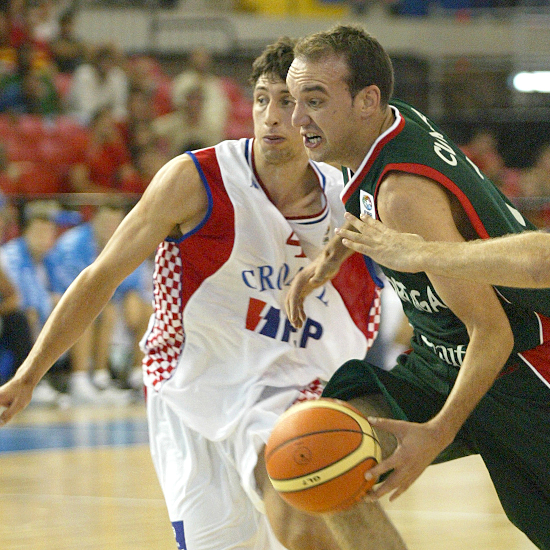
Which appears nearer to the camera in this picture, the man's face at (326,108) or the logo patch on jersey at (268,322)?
the man's face at (326,108)

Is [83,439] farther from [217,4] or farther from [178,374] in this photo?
[217,4]

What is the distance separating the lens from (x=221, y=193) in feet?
12.4

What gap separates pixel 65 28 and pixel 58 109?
171cm

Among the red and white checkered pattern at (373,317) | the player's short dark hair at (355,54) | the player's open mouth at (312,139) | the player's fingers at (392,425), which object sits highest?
the player's short dark hair at (355,54)

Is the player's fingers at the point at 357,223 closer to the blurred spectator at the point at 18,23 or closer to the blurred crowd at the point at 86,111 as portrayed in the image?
the blurred crowd at the point at 86,111

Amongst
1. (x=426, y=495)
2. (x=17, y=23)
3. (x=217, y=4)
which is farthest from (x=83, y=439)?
(x=217, y=4)

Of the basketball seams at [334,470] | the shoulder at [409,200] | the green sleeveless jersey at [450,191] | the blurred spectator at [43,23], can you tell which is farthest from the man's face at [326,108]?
the blurred spectator at [43,23]

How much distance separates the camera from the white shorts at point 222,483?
3.66 metres

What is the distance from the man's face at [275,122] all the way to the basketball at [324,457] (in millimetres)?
1152

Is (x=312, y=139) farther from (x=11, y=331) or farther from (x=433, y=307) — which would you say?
(x=11, y=331)

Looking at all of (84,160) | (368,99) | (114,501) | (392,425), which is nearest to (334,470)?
(392,425)

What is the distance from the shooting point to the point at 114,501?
227 inches

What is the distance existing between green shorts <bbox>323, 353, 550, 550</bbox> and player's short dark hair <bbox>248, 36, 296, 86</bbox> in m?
1.14

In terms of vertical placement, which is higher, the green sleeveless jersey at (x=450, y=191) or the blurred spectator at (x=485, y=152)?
the green sleeveless jersey at (x=450, y=191)
